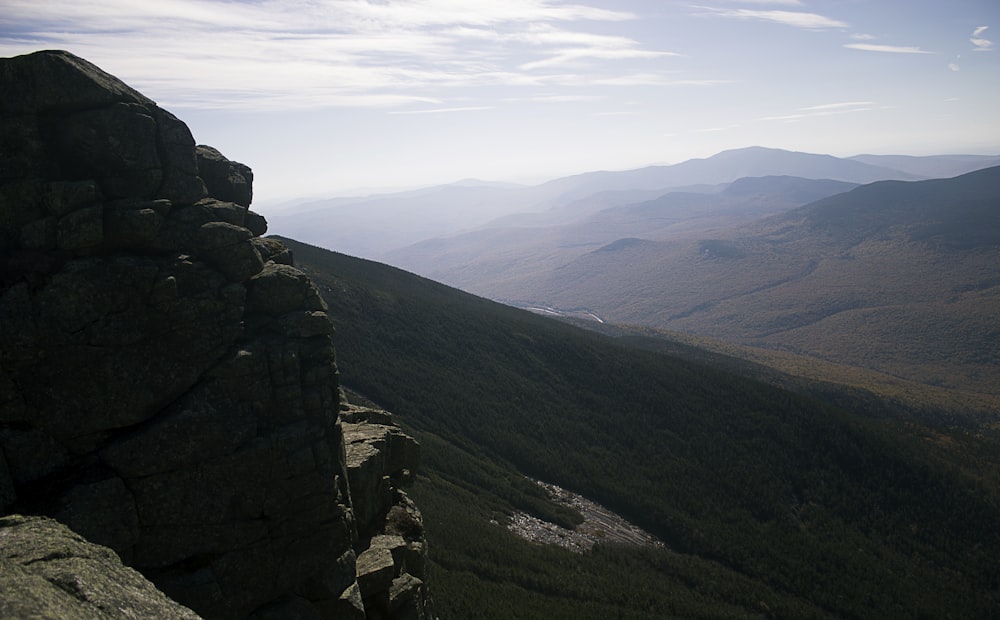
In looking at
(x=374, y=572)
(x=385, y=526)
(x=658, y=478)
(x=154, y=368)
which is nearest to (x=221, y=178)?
(x=154, y=368)

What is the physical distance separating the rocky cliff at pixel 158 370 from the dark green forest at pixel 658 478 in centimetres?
3394

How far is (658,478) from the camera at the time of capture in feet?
320

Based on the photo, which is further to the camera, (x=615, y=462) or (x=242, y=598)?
(x=615, y=462)

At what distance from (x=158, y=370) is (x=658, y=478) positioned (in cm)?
9018

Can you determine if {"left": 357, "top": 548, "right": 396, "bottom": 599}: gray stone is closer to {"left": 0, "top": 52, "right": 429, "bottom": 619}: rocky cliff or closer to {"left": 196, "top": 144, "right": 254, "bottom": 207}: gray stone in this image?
{"left": 0, "top": 52, "right": 429, "bottom": 619}: rocky cliff

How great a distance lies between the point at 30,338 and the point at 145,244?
478 cm

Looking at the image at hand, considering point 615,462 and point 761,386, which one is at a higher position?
point 761,386

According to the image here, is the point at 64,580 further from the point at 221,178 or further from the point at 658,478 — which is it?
the point at 658,478

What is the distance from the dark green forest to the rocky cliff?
1336 inches

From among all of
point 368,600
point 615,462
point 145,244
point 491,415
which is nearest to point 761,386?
point 615,462

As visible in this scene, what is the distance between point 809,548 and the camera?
8462 centimetres

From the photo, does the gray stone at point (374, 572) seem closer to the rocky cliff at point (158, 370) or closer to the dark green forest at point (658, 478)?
the rocky cliff at point (158, 370)

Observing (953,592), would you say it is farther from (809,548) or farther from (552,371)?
(552,371)

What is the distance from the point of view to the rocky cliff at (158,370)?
18547mm
